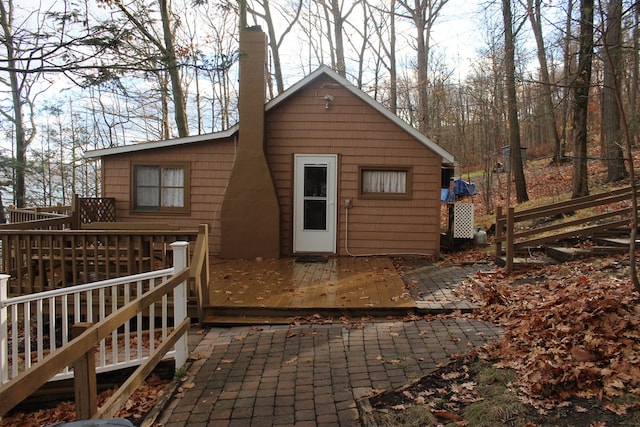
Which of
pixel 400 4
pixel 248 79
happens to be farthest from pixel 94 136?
pixel 248 79

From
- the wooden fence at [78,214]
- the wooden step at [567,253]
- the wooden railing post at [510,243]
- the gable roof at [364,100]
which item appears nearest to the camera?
the wooden railing post at [510,243]

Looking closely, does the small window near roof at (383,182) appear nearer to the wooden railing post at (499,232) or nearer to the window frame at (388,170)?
the window frame at (388,170)

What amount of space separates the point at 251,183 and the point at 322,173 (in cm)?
152

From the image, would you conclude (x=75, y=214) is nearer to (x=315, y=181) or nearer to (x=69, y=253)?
(x=69, y=253)

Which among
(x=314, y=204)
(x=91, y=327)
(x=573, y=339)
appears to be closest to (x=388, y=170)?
(x=314, y=204)

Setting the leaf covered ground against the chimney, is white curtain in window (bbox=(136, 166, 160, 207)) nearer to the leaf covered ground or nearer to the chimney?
the chimney

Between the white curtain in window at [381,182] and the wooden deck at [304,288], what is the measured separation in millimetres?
1525

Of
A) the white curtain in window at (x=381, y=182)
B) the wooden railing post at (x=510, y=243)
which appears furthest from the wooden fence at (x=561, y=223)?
the white curtain in window at (x=381, y=182)

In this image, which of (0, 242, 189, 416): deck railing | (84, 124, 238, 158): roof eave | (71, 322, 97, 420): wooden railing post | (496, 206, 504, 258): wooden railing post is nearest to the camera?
(0, 242, 189, 416): deck railing

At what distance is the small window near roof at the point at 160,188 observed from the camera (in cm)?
929

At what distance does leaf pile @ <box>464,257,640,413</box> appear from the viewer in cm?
289

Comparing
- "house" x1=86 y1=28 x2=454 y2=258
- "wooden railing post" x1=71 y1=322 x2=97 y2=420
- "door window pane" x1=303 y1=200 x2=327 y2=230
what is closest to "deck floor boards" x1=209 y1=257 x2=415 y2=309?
"house" x1=86 y1=28 x2=454 y2=258

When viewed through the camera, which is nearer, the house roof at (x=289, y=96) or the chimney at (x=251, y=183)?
the chimney at (x=251, y=183)

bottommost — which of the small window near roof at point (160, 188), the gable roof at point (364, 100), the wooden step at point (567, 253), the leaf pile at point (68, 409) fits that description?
the leaf pile at point (68, 409)
